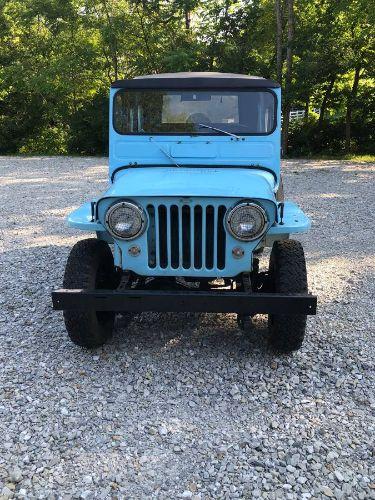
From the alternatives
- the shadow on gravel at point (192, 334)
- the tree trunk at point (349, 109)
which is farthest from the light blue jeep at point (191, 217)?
the tree trunk at point (349, 109)

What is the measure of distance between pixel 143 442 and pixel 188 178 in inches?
73.1

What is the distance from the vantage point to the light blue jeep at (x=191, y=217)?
3229 mm

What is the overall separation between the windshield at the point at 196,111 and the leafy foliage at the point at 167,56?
1052 centimetres

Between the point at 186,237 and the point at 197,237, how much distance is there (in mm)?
76

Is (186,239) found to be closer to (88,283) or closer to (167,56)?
(88,283)

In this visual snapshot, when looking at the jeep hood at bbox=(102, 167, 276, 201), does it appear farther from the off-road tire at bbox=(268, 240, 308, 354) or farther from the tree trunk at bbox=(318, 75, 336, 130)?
the tree trunk at bbox=(318, 75, 336, 130)

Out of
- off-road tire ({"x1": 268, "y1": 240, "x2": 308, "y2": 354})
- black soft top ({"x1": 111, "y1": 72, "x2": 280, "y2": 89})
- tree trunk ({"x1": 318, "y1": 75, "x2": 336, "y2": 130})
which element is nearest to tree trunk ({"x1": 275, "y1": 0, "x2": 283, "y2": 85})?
tree trunk ({"x1": 318, "y1": 75, "x2": 336, "y2": 130})

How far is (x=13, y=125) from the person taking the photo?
2144 cm

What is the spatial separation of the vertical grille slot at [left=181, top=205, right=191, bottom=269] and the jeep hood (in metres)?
0.19

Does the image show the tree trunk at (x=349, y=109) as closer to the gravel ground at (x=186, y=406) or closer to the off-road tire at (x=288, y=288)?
the gravel ground at (x=186, y=406)

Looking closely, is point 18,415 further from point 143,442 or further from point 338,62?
point 338,62

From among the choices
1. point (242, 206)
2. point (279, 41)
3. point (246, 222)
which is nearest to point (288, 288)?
point (246, 222)

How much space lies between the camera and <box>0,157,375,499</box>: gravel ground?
249 centimetres

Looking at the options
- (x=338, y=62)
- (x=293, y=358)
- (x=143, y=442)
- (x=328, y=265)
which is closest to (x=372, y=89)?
(x=338, y=62)
